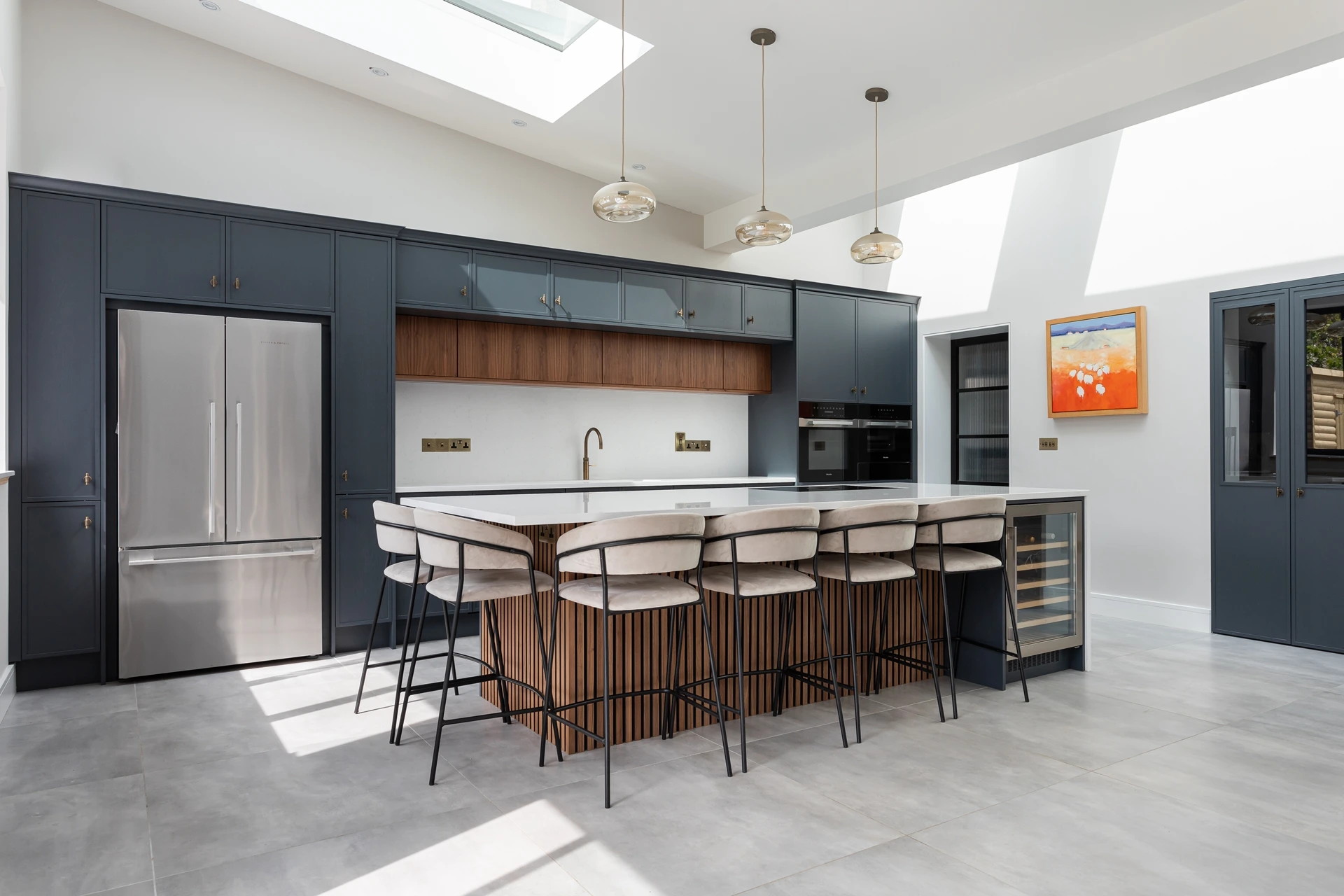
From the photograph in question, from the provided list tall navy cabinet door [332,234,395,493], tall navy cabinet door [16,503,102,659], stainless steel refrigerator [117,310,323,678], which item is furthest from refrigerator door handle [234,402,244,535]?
tall navy cabinet door [16,503,102,659]

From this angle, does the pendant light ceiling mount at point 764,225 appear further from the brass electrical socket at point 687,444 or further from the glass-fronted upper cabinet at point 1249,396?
the glass-fronted upper cabinet at point 1249,396

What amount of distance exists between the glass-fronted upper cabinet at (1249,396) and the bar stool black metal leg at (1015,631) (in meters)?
2.16

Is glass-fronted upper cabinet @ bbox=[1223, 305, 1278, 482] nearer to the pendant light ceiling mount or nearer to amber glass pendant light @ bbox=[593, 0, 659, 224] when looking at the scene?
the pendant light ceiling mount

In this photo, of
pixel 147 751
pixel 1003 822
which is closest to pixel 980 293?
pixel 1003 822

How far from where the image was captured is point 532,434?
5.70 meters

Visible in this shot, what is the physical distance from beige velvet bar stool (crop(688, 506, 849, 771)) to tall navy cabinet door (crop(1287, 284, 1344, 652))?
10.8ft

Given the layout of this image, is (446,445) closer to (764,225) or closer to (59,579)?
(59,579)

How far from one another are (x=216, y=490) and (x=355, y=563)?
785 mm

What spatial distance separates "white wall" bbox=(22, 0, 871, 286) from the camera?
13.9ft

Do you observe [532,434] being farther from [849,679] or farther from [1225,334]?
[1225,334]

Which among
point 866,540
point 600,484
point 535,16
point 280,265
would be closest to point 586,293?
point 600,484

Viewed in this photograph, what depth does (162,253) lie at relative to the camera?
397 centimetres

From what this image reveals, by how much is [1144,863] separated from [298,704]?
10.5ft

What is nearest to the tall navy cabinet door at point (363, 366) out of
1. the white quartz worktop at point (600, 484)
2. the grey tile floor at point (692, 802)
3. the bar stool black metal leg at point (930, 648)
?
the white quartz worktop at point (600, 484)
